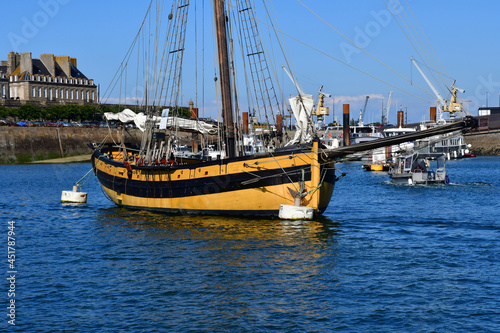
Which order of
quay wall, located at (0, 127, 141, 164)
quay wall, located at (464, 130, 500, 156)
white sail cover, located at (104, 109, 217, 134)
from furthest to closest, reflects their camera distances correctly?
quay wall, located at (464, 130, 500, 156)
quay wall, located at (0, 127, 141, 164)
white sail cover, located at (104, 109, 217, 134)

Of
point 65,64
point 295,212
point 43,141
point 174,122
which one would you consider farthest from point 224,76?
point 65,64

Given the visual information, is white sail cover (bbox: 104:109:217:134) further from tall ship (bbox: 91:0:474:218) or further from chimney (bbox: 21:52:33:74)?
chimney (bbox: 21:52:33:74)

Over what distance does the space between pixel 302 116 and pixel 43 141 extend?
84.6 meters

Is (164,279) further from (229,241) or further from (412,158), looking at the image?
(412,158)

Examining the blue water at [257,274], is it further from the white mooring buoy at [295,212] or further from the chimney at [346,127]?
the chimney at [346,127]

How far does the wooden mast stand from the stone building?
4930 inches

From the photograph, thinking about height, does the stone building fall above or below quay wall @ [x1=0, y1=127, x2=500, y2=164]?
above

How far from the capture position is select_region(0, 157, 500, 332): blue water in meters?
16.1

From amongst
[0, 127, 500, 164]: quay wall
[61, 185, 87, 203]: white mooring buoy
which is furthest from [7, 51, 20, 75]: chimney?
[61, 185, 87, 203]: white mooring buoy

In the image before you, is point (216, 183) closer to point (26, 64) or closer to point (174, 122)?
point (174, 122)

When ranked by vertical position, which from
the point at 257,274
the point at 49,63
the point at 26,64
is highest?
the point at 49,63

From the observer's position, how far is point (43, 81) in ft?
531

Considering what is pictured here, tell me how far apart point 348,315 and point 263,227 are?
1209cm

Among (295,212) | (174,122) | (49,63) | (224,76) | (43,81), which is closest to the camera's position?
(295,212)
